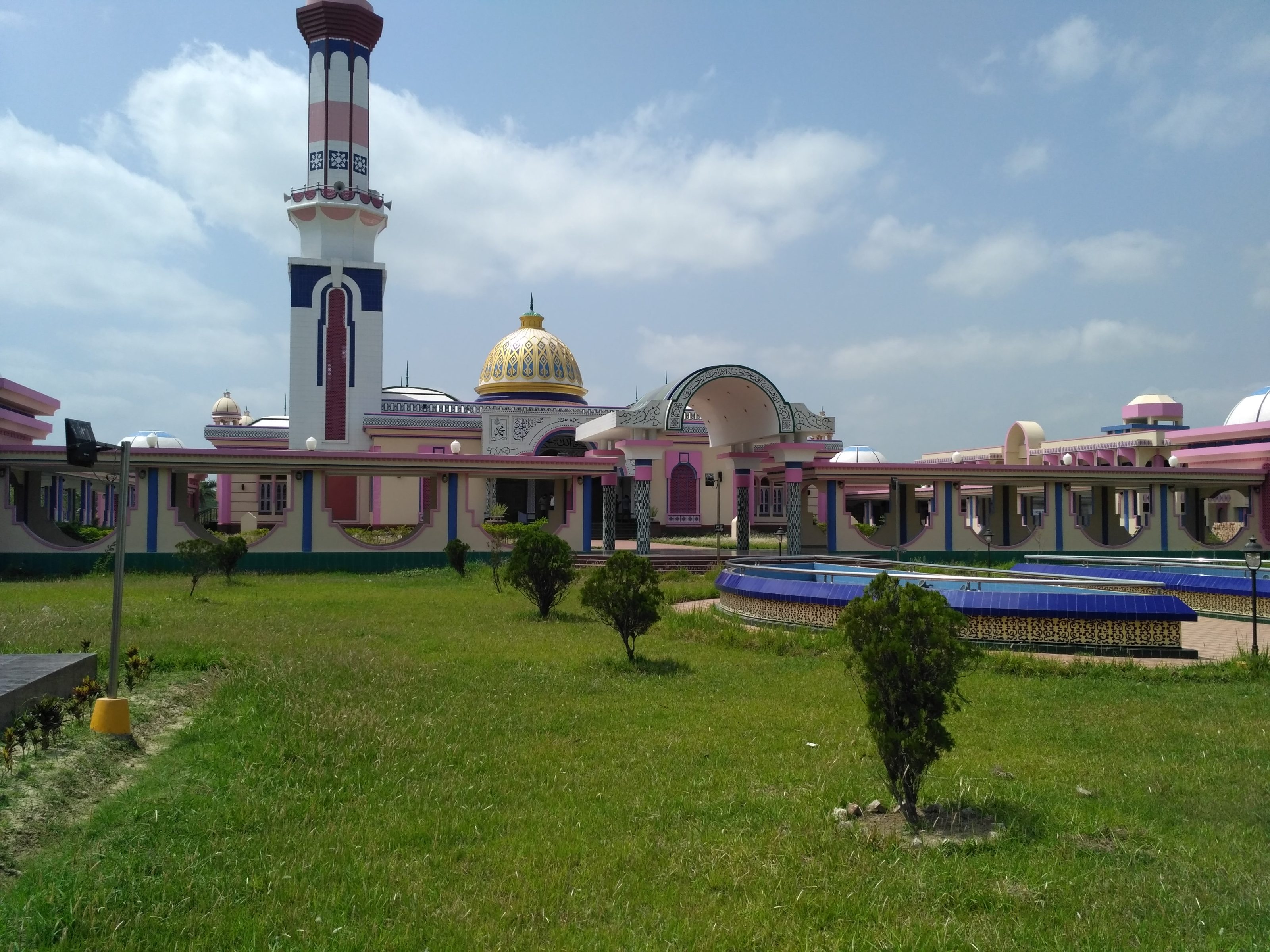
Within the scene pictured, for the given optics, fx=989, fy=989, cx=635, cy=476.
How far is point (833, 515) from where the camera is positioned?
26266 mm

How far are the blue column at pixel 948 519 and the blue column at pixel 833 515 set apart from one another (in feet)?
9.81

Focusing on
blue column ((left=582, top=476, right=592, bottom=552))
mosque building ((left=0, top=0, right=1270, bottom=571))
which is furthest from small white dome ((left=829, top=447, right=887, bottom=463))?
blue column ((left=582, top=476, right=592, bottom=552))

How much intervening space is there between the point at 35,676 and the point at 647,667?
5247 millimetres

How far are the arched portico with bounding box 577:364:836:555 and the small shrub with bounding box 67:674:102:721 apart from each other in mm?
16376

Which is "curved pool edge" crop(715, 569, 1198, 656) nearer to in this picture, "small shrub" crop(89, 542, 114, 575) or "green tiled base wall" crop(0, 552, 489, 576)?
"green tiled base wall" crop(0, 552, 489, 576)

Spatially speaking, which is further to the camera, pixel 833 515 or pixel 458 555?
pixel 833 515

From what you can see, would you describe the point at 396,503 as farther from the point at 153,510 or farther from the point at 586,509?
the point at 153,510

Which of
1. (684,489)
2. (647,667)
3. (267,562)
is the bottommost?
(647,667)

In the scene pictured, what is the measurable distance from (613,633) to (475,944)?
8.68 meters

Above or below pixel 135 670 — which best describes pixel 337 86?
above

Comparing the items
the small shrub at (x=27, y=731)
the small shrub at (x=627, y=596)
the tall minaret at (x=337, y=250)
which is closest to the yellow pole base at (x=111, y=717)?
the small shrub at (x=27, y=731)

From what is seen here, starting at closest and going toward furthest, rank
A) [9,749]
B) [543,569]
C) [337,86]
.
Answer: [9,749], [543,569], [337,86]

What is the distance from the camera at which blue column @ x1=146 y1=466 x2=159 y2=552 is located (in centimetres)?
2220

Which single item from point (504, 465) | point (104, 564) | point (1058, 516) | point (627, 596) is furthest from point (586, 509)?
point (627, 596)
